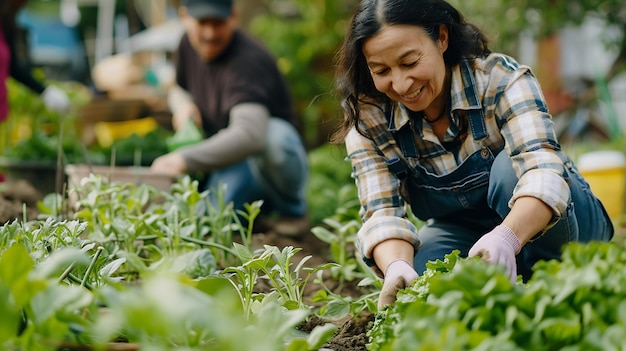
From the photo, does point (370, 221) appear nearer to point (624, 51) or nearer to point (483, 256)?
point (483, 256)

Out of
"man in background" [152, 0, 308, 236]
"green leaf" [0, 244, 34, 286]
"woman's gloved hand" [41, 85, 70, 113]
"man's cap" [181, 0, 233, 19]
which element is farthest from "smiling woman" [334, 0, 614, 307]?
"woman's gloved hand" [41, 85, 70, 113]

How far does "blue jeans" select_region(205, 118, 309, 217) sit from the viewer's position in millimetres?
3863

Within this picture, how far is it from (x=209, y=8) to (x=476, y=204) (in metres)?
2.05

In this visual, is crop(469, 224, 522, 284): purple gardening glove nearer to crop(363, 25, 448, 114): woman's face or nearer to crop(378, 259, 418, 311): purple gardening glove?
crop(378, 259, 418, 311): purple gardening glove

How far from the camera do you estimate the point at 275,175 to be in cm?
401

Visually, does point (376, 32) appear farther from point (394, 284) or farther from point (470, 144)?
point (394, 284)

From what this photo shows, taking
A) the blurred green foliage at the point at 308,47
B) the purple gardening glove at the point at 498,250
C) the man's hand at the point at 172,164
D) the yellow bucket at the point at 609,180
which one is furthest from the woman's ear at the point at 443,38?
the blurred green foliage at the point at 308,47

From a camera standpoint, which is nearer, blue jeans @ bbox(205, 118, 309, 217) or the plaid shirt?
the plaid shirt

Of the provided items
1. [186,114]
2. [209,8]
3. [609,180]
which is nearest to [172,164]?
[186,114]

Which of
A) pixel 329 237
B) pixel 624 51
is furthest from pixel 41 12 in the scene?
pixel 329 237

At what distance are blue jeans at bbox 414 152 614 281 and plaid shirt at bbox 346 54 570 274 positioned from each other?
8 cm

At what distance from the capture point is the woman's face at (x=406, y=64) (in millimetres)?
1806

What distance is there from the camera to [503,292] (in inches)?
42.8

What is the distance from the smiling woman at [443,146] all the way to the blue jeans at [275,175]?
174 centimetres
